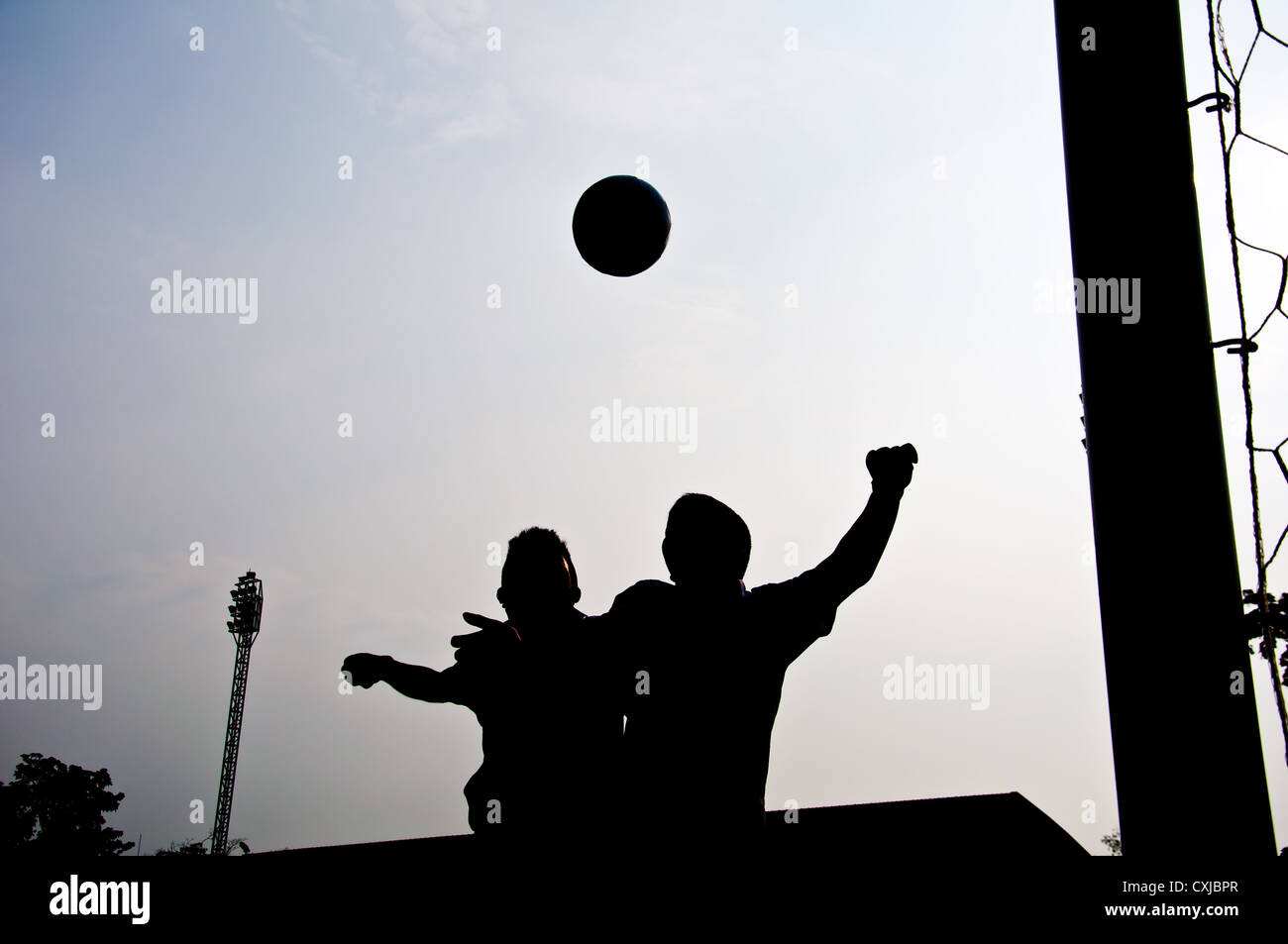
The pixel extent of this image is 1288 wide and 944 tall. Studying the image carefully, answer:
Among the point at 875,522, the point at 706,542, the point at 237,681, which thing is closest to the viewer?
the point at 875,522

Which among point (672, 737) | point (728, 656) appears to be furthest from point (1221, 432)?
point (672, 737)

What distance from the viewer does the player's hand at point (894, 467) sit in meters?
2.09

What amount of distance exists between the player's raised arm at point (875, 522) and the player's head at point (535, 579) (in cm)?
96

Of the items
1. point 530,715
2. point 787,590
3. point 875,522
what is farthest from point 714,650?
point 530,715

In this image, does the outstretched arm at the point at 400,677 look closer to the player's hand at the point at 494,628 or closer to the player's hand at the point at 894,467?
the player's hand at the point at 494,628

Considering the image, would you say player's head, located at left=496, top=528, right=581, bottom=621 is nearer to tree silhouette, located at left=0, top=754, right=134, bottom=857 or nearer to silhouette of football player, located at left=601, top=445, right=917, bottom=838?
silhouette of football player, located at left=601, top=445, right=917, bottom=838

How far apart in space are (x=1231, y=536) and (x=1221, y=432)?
0.22 meters

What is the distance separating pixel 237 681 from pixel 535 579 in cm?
2746

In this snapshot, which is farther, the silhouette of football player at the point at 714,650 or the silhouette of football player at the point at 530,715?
the silhouette of football player at the point at 530,715

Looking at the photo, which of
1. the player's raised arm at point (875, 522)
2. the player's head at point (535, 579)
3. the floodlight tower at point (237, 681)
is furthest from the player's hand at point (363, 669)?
the floodlight tower at point (237, 681)

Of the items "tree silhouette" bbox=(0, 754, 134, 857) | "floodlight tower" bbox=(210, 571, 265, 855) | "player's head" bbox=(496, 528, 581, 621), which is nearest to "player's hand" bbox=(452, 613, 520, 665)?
"player's head" bbox=(496, 528, 581, 621)

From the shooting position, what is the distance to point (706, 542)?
2324mm

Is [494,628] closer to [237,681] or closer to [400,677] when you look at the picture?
[400,677]

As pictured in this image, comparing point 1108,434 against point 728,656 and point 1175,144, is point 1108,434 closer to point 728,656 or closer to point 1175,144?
point 1175,144
